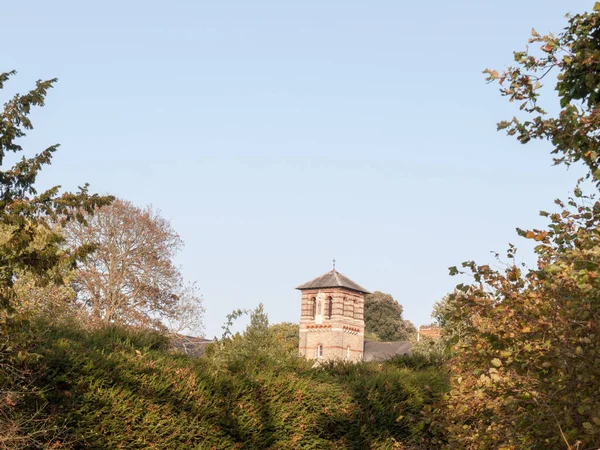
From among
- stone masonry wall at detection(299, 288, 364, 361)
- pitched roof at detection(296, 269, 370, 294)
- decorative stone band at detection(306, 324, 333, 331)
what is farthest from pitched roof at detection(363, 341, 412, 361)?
pitched roof at detection(296, 269, 370, 294)

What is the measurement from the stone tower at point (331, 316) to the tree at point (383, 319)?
2099 cm

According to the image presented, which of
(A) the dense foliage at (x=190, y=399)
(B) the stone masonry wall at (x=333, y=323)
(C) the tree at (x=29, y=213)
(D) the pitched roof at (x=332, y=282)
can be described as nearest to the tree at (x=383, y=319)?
(B) the stone masonry wall at (x=333, y=323)

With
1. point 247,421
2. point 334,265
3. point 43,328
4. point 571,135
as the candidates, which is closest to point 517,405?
point 571,135

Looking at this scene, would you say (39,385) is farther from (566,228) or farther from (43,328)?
(566,228)

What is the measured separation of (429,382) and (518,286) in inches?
228

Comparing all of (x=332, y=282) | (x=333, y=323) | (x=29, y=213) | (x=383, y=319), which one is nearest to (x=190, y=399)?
(x=29, y=213)

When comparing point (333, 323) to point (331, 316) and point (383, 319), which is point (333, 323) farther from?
point (383, 319)

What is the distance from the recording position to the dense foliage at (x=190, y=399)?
984 cm

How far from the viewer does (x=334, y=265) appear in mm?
62625

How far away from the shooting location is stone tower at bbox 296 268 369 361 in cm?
6034

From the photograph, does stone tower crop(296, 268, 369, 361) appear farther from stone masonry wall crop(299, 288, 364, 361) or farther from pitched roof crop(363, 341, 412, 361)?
pitched roof crop(363, 341, 412, 361)

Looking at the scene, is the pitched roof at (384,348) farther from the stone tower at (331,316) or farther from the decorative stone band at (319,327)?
the decorative stone band at (319,327)

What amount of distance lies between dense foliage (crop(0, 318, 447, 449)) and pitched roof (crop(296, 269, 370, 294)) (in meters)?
45.7

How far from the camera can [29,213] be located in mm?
12789
